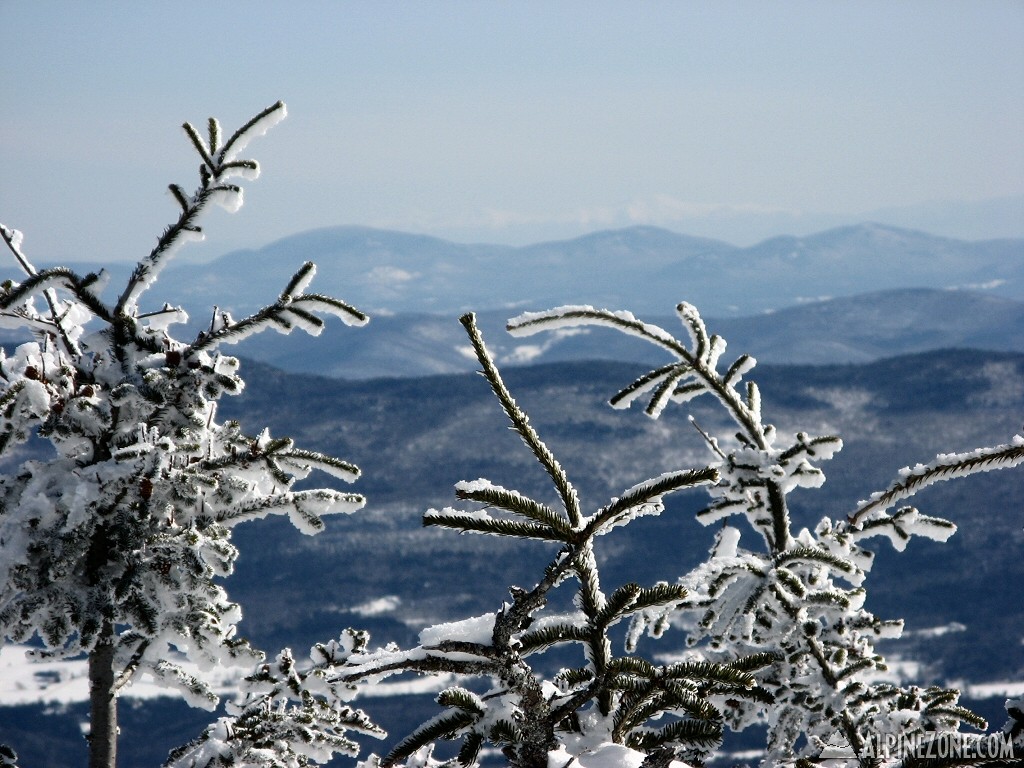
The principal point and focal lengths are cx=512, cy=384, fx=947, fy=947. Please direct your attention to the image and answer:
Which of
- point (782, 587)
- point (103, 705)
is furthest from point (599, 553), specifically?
point (782, 587)

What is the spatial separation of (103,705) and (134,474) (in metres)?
1.23

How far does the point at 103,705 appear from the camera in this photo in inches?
186

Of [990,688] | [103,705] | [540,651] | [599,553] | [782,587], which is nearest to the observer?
[540,651]

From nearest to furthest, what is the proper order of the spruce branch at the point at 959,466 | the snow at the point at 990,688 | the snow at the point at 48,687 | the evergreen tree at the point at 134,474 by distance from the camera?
the spruce branch at the point at 959,466, the evergreen tree at the point at 134,474, the snow at the point at 990,688, the snow at the point at 48,687

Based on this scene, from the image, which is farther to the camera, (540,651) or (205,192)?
(205,192)

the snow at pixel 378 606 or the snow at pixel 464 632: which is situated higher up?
the snow at pixel 464 632

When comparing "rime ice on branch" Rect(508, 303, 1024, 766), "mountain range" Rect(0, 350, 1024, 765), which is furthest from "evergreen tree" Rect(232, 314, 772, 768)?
"mountain range" Rect(0, 350, 1024, 765)

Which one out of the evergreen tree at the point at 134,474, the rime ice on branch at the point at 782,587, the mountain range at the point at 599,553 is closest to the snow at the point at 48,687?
the mountain range at the point at 599,553

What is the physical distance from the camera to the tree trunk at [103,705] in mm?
4652

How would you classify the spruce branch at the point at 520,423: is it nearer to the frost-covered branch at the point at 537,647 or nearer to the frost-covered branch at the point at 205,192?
the frost-covered branch at the point at 537,647

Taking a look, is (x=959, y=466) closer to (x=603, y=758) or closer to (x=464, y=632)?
(x=603, y=758)

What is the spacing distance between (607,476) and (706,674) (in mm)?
166425

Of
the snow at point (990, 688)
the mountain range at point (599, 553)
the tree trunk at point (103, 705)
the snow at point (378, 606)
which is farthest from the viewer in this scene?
the snow at point (378, 606)

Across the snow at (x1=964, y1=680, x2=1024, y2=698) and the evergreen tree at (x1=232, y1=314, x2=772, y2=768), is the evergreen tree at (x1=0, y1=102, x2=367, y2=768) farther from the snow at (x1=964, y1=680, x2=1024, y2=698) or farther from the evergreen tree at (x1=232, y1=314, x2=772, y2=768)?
the snow at (x1=964, y1=680, x2=1024, y2=698)
